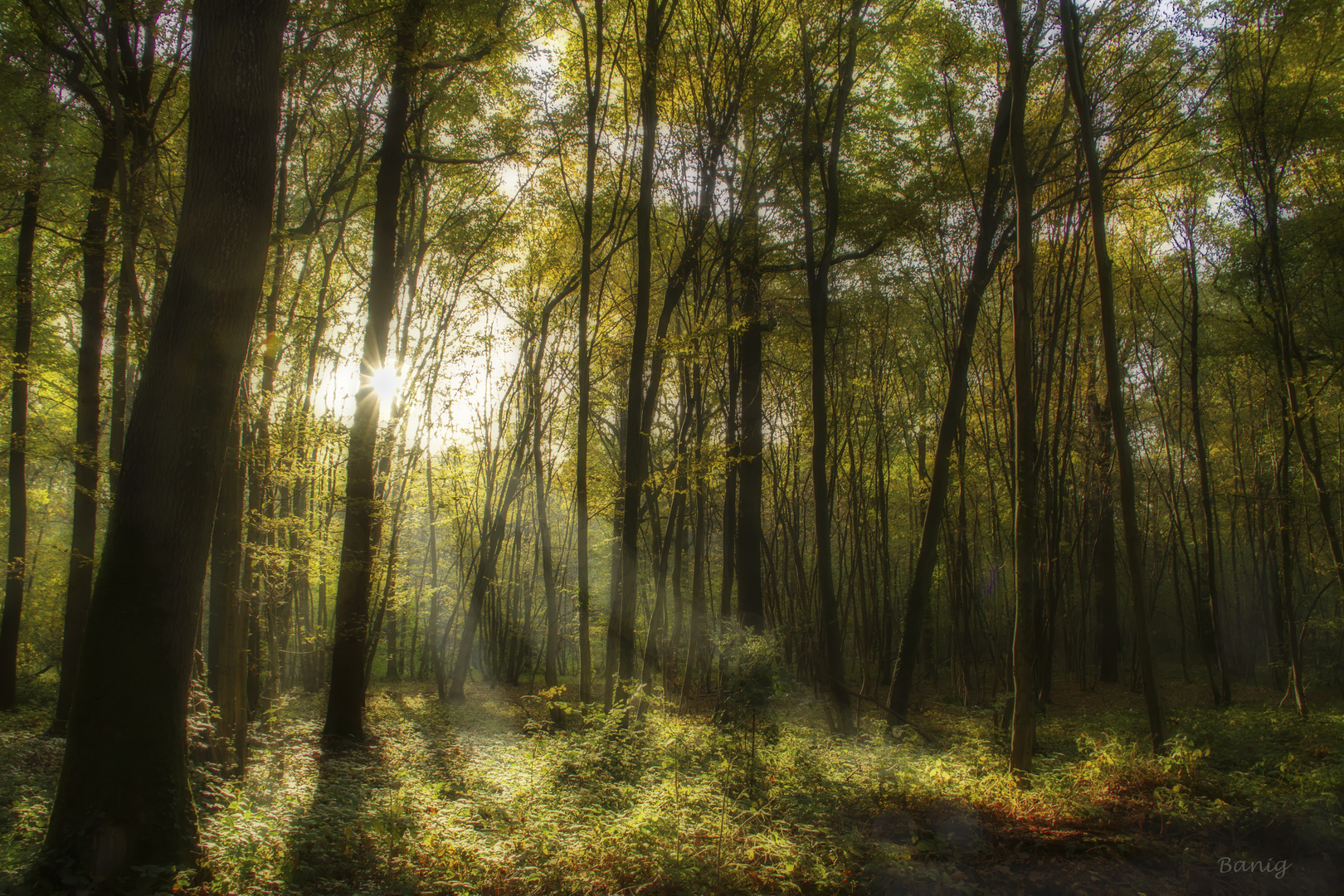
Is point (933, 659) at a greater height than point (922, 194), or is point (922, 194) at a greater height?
point (922, 194)

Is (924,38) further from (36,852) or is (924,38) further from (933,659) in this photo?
(933,659)

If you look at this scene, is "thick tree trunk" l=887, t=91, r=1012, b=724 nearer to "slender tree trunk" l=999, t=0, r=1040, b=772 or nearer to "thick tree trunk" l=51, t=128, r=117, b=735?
"slender tree trunk" l=999, t=0, r=1040, b=772

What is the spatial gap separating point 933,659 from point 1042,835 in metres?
14.4

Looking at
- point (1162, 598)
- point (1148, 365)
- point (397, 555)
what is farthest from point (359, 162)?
point (1162, 598)

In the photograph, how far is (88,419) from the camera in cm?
733

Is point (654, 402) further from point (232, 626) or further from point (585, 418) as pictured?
point (232, 626)

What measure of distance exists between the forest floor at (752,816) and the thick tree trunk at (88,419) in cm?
99

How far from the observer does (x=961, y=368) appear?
24.4 ft

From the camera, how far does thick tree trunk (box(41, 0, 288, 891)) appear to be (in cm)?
298

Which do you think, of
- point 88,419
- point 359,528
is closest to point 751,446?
point 359,528

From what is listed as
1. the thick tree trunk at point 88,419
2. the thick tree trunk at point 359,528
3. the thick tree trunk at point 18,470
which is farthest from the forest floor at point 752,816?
the thick tree trunk at point 18,470

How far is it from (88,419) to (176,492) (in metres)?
6.05

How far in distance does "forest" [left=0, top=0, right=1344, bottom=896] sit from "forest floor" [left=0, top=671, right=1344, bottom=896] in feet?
0.13

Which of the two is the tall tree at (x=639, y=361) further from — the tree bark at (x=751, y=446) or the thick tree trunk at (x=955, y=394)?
the thick tree trunk at (x=955, y=394)
